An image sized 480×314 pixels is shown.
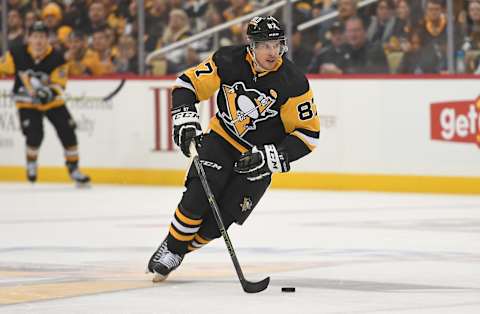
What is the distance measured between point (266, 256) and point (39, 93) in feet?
24.2

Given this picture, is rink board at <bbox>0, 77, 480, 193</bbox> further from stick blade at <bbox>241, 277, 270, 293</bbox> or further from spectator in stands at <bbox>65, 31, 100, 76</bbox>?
stick blade at <bbox>241, 277, 270, 293</bbox>

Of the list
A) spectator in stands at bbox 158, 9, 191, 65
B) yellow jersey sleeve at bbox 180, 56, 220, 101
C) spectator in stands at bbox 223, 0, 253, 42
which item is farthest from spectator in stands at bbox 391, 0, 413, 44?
yellow jersey sleeve at bbox 180, 56, 220, 101

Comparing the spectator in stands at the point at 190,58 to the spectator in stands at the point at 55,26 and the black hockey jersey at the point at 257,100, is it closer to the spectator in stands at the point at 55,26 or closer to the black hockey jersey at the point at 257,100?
the spectator in stands at the point at 55,26

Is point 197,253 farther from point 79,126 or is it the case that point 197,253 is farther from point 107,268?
point 79,126

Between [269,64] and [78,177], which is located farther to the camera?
[78,177]

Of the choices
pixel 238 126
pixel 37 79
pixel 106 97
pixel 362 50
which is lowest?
pixel 106 97

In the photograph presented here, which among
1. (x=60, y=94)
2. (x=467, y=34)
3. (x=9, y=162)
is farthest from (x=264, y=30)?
(x=9, y=162)

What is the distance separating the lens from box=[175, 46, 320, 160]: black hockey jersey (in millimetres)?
7605

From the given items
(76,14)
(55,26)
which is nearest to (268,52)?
(76,14)

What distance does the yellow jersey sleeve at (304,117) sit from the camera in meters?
7.59

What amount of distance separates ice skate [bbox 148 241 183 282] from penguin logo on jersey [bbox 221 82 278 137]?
727 mm

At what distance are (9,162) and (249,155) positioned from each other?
32.5ft

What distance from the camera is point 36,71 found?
52.6ft

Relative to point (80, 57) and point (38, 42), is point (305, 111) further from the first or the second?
point (80, 57)
